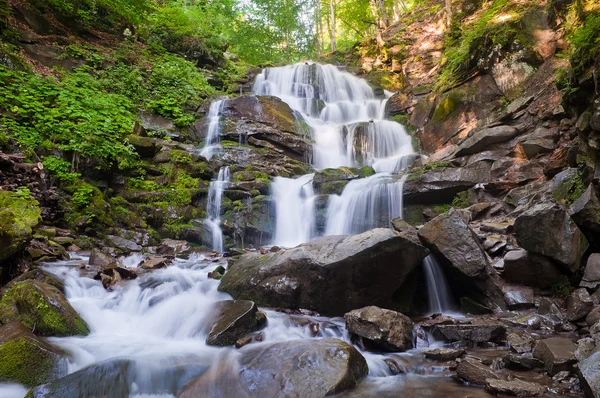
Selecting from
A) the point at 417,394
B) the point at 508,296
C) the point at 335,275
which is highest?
the point at 335,275

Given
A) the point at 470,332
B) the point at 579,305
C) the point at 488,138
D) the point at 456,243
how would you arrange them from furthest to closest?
1. the point at 488,138
2. the point at 456,243
3. the point at 579,305
4. the point at 470,332

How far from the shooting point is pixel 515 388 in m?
3.18

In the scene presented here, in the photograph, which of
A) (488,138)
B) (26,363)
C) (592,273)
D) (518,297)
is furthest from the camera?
(488,138)

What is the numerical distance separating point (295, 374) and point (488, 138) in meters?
9.21

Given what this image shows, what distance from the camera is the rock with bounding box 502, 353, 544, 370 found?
3.70 m

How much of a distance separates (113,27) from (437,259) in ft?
62.2

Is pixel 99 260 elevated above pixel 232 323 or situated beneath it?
elevated above

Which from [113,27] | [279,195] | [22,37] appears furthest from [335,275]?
[113,27]

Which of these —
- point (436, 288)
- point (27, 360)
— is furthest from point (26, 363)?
point (436, 288)

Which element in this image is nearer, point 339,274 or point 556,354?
point 556,354

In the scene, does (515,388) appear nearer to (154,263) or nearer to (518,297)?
(518,297)

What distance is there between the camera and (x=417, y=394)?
11.4ft

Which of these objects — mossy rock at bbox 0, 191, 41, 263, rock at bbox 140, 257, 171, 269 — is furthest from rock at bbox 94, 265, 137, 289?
mossy rock at bbox 0, 191, 41, 263

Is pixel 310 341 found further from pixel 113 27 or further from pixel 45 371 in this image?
pixel 113 27
